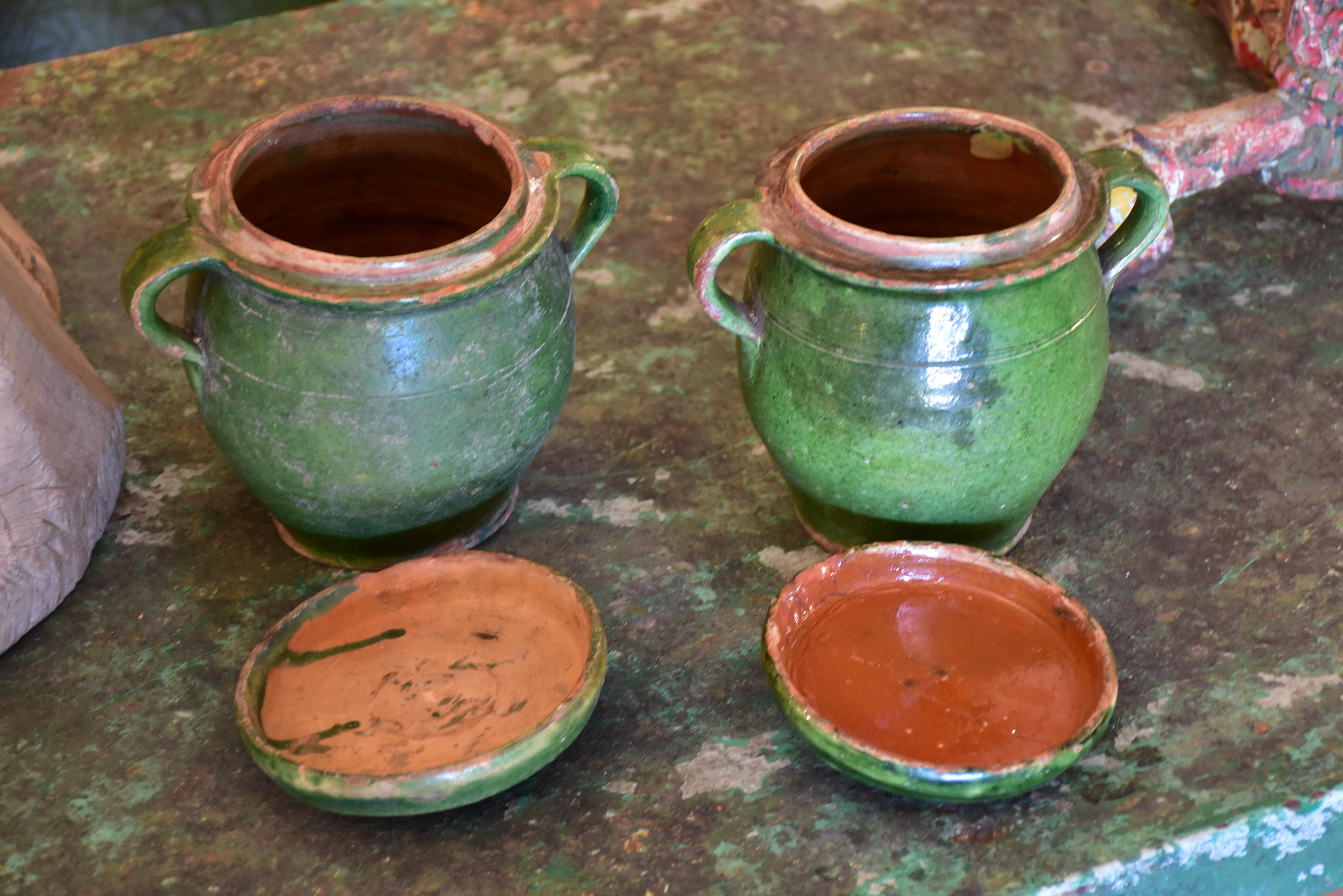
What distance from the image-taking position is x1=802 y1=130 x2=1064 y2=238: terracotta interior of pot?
169 centimetres

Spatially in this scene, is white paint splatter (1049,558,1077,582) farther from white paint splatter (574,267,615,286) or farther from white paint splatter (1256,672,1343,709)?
white paint splatter (574,267,615,286)

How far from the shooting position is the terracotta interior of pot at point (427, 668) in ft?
4.85

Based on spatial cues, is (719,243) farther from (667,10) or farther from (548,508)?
(667,10)

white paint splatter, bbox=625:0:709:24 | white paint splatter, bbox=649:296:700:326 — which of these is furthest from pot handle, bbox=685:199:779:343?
white paint splatter, bbox=625:0:709:24

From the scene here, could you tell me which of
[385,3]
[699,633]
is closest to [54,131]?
[385,3]

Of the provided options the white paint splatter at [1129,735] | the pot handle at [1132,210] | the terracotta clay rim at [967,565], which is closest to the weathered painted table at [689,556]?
the white paint splatter at [1129,735]

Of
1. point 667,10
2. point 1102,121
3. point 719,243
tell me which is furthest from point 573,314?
point 667,10

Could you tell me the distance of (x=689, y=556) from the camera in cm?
183

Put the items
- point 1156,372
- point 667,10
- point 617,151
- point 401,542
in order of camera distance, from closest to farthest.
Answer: point 401,542 → point 1156,372 → point 617,151 → point 667,10

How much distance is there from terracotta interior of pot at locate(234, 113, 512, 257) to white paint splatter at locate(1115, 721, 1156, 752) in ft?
3.34

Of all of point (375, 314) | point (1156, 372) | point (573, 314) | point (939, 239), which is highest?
point (939, 239)

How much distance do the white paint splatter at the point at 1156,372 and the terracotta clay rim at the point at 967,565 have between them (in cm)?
60

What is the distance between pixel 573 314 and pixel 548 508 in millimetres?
334

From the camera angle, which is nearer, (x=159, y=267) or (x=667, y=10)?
(x=159, y=267)
